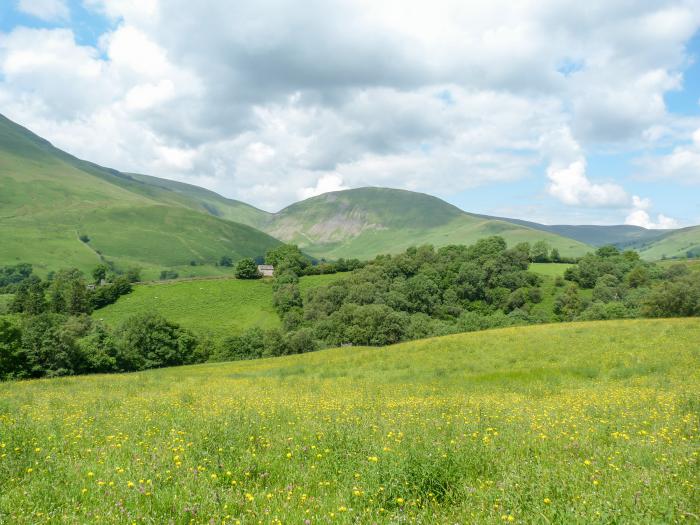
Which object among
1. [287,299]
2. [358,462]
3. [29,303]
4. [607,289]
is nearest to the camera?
[358,462]

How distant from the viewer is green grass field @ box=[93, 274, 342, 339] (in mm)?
111500

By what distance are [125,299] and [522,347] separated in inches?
4729

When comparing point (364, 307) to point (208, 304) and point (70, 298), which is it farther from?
point (70, 298)

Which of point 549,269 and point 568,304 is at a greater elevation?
point 549,269

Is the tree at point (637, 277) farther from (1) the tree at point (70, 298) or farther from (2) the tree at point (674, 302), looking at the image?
(1) the tree at point (70, 298)

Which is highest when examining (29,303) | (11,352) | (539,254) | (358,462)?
(539,254)

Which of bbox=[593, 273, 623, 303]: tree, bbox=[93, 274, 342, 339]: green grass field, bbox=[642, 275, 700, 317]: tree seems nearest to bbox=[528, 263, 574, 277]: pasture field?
bbox=[593, 273, 623, 303]: tree

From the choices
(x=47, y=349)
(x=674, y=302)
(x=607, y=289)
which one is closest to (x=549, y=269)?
(x=607, y=289)

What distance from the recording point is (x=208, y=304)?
123m

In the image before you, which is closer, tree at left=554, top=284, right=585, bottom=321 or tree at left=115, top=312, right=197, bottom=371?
tree at left=115, top=312, right=197, bottom=371

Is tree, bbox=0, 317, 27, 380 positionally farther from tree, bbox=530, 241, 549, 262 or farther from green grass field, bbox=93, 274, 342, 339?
tree, bbox=530, 241, 549, 262

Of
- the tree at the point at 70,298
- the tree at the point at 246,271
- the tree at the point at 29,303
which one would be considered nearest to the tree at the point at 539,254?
the tree at the point at 246,271

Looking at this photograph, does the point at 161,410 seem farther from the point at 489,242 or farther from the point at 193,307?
the point at 489,242

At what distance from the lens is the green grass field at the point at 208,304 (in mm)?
111500
